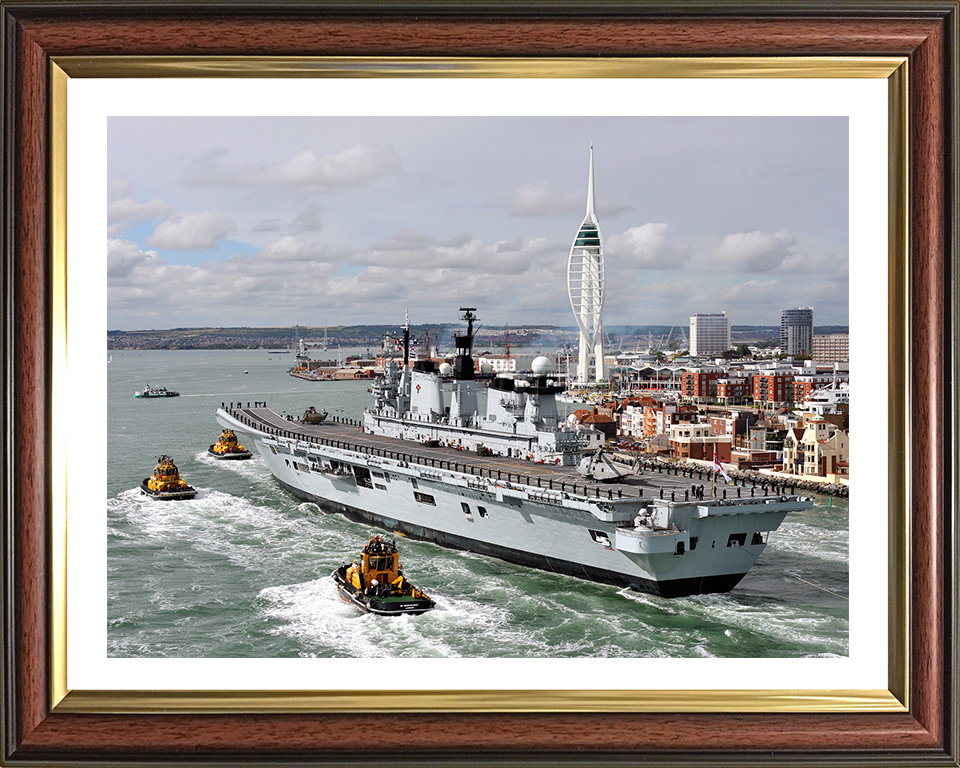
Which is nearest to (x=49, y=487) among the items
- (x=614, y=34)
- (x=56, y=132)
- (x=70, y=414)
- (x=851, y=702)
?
(x=70, y=414)

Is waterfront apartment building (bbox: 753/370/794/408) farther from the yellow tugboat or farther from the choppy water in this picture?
the yellow tugboat

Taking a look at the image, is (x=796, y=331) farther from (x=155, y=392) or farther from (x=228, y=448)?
(x=228, y=448)

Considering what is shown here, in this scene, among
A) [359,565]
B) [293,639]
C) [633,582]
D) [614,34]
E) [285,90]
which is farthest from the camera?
[633,582]

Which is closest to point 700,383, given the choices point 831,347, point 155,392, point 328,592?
point 328,592

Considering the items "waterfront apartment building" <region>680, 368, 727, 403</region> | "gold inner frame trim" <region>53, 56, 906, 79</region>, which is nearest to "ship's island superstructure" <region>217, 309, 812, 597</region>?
"waterfront apartment building" <region>680, 368, 727, 403</region>

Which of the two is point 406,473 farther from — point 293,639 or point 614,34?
point 614,34

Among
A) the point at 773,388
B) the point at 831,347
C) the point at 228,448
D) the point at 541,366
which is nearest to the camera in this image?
the point at 831,347

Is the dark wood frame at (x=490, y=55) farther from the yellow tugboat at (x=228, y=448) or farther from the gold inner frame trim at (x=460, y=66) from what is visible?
the yellow tugboat at (x=228, y=448)
